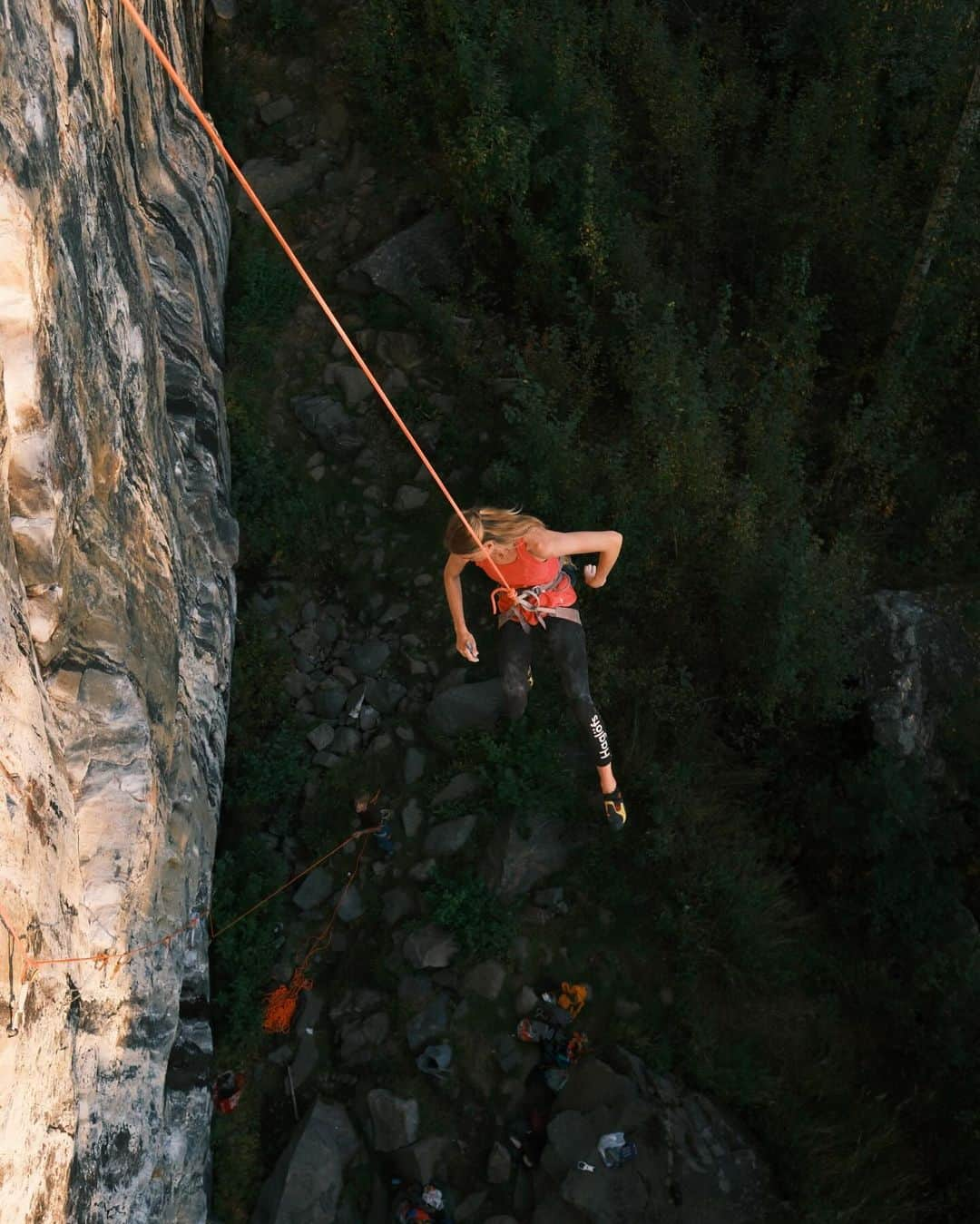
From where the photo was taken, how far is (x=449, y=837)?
225 inches

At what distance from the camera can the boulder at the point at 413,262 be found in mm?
7301

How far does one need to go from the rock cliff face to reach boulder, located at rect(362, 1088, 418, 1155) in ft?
2.86

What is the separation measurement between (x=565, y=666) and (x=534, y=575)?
1.93 feet

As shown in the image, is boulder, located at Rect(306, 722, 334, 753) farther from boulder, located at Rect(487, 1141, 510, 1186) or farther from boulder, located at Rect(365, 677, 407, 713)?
boulder, located at Rect(487, 1141, 510, 1186)

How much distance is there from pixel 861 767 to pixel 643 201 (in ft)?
14.6

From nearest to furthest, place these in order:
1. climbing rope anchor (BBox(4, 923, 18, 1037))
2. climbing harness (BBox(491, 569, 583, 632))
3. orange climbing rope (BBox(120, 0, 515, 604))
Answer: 1. climbing rope anchor (BBox(4, 923, 18, 1037))
2. orange climbing rope (BBox(120, 0, 515, 604))
3. climbing harness (BBox(491, 569, 583, 632))

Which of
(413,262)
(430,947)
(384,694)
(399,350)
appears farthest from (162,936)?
(413,262)

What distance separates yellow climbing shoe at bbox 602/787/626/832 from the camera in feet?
17.9

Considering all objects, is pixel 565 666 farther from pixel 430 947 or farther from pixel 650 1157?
pixel 650 1157

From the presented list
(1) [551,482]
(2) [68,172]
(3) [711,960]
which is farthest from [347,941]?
(2) [68,172]

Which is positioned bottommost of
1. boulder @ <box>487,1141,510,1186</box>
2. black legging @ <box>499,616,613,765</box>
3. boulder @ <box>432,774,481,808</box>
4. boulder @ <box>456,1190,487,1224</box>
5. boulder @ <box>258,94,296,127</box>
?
boulder @ <box>456,1190,487,1224</box>

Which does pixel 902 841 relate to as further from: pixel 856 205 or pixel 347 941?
pixel 856 205

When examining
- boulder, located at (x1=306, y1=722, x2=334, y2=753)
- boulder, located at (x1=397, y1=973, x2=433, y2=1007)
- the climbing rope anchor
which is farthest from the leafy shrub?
the climbing rope anchor

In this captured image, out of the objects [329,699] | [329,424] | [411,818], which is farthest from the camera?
[329,424]
